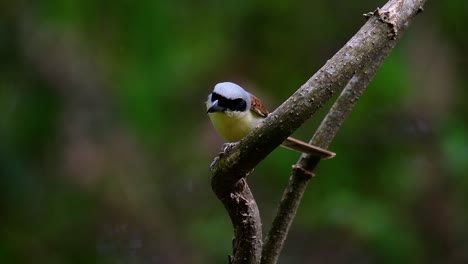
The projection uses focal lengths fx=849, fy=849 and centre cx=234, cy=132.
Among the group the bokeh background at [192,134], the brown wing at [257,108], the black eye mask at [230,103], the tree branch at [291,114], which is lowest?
the tree branch at [291,114]

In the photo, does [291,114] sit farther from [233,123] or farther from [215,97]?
[233,123]

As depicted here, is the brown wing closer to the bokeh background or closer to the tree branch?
the tree branch

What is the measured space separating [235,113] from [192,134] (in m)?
3.00

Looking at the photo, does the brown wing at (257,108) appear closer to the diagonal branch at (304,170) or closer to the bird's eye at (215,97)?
the bird's eye at (215,97)

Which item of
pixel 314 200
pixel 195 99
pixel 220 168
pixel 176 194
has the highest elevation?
pixel 195 99

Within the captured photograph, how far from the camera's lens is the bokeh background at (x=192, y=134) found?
4.89 m

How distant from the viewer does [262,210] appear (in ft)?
18.9

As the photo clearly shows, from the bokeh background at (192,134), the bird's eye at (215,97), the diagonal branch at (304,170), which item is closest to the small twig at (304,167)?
the diagonal branch at (304,170)

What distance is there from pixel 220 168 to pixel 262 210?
3.56 meters

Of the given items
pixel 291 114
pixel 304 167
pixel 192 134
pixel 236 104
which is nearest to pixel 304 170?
pixel 304 167

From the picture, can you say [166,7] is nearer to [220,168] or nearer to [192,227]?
[192,227]

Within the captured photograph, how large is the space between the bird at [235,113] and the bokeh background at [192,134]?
1743 mm

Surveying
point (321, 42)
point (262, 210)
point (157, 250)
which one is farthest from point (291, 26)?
point (157, 250)

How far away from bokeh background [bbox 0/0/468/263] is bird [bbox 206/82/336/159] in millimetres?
1743
